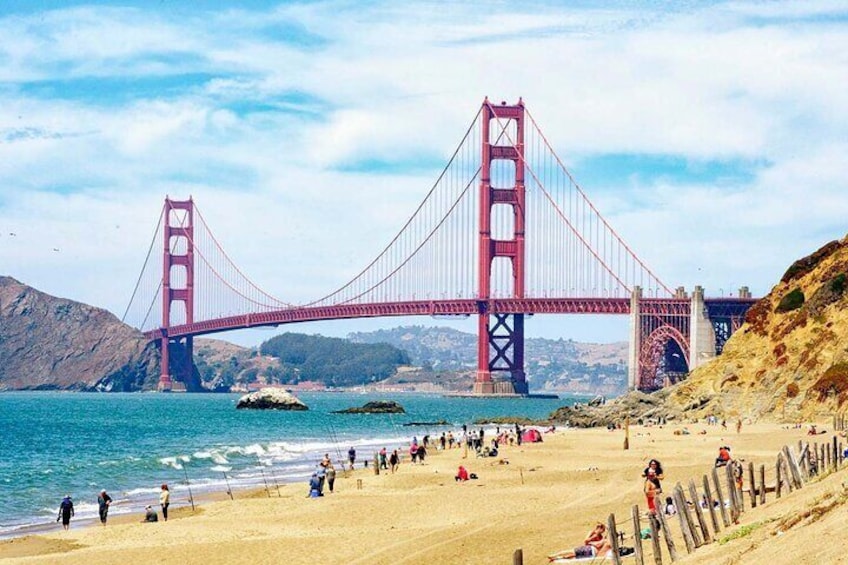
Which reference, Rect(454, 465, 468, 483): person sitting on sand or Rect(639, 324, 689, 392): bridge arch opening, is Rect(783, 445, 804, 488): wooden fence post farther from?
Rect(639, 324, 689, 392): bridge arch opening

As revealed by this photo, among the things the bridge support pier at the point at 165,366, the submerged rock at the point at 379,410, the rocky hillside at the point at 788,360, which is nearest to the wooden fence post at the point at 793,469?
the rocky hillside at the point at 788,360

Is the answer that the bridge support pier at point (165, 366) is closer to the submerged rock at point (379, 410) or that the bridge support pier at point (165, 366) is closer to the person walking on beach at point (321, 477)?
the submerged rock at point (379, 410)

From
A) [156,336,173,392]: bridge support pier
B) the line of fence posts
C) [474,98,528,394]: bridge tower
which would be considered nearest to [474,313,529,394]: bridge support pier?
[474,98,528,394]: bridge tower

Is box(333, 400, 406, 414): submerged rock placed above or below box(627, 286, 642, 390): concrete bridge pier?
below

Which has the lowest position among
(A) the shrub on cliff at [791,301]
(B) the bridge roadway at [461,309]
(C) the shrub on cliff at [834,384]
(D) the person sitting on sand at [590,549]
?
(D) the person sitting on sand at [590,549]

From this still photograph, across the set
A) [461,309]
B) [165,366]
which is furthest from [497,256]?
[165,366]

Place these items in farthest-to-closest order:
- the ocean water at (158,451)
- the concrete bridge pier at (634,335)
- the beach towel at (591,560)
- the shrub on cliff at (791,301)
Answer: the concrete bridge pier at (634,335)
the shrub on cliff at (791,301)
the ocean water at (158,451)
the beach towel at (591,560)
